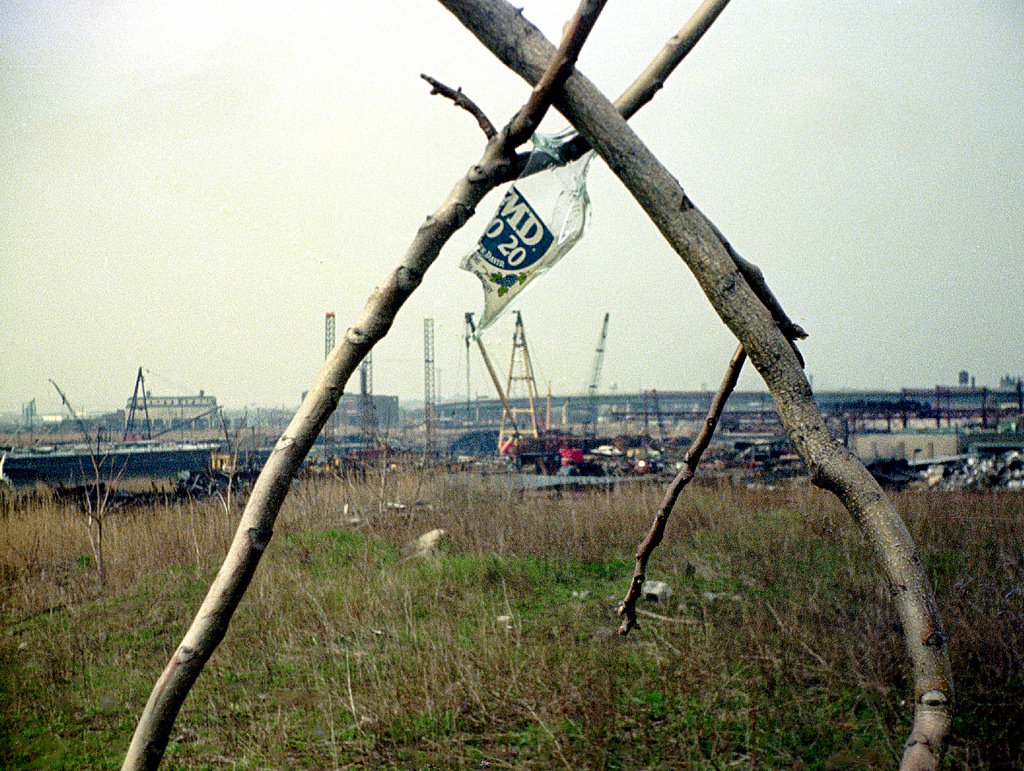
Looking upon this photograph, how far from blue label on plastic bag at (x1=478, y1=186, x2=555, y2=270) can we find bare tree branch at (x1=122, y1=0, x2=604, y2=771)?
189 millimetres

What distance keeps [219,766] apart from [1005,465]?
12.9m

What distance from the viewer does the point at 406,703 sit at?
10.5 ft

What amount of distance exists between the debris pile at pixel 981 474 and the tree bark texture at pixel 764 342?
38.0 feet

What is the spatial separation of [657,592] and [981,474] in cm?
970

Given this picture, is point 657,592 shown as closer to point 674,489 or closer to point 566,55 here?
point 674,489

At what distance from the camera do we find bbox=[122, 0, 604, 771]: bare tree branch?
1.21 meters

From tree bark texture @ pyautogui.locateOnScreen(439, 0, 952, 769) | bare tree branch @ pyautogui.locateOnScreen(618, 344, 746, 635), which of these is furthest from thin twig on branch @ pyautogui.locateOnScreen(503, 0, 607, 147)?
bare tree branch @ pyautogui.locateOnScreen(618, 344, 746, 635)

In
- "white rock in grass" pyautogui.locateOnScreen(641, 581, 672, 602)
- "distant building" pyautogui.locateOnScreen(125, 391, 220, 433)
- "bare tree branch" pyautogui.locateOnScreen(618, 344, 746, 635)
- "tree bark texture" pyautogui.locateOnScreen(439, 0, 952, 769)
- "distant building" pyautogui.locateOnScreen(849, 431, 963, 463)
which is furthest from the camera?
"distant building" pyautogui.locateOnScreen(849, 431, 963, 463)

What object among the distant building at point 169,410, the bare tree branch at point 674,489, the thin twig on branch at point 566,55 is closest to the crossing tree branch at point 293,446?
the thin twig on branch at point 566,55

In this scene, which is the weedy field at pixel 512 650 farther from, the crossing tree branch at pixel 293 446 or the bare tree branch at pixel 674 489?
the crossing tree branch at pixel 293 446

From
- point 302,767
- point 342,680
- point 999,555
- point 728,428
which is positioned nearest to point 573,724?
point 302,767

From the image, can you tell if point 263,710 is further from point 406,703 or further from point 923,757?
point 923,757

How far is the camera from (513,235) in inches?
57.4

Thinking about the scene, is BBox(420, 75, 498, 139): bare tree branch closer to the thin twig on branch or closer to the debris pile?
the thin twig on branch
